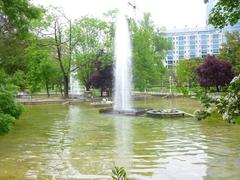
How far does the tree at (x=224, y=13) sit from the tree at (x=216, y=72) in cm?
3226

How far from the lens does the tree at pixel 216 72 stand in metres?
37.1

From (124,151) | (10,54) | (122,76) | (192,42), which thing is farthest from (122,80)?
(192,42)

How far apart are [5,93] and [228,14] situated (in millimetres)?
9979

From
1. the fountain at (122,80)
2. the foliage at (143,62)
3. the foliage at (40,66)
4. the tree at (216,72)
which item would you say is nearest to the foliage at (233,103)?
the fountain at (122,80)

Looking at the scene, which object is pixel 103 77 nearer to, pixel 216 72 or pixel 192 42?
pixel 216 72

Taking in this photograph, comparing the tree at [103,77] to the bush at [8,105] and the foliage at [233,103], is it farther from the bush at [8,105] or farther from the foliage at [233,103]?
the foliage at [233,103]

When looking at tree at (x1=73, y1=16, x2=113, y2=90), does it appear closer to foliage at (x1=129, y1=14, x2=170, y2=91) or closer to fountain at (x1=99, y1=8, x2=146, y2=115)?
foliage at (x1=129, y1=14, x2=170, y2=91)

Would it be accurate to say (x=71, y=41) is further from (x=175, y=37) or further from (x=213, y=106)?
(x=175, y=37)

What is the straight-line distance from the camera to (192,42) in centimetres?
14125

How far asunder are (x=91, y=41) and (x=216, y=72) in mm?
14064

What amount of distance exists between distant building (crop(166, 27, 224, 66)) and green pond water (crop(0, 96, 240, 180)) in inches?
4862

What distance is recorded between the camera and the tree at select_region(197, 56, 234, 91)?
122 feet

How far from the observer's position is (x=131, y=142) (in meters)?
12.6

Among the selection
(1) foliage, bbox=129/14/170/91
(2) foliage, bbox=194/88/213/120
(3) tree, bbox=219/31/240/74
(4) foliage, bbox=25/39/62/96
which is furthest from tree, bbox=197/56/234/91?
(2) foliage, bbox=194/88/213/120
